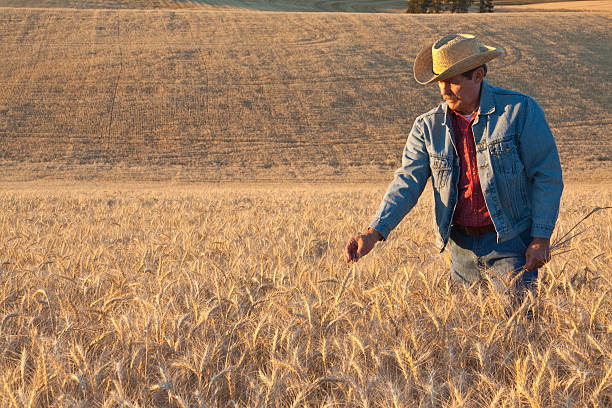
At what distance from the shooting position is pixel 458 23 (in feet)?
161

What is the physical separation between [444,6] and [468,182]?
82708 mm

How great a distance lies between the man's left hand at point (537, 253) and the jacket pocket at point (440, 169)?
63 centimetres

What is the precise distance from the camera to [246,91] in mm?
35062

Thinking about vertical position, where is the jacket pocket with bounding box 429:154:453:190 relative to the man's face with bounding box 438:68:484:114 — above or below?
below

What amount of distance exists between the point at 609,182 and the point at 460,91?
2274 centimetres

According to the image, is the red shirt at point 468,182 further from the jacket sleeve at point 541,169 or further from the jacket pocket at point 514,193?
the jacket sleeve at point 541,169

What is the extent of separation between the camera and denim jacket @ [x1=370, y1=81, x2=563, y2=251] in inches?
133

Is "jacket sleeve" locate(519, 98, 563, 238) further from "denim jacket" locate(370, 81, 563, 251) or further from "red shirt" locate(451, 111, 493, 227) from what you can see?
"red shirt" locate(451, 111, 493, 227)

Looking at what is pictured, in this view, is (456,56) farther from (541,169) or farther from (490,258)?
(490,258)

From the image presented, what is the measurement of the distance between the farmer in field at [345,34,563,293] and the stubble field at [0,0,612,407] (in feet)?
0.83

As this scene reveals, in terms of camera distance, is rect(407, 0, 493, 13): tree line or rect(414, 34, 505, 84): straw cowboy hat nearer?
rect(414, 34, 505, 84): straw cowboy hat

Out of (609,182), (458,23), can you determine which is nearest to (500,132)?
(609,182)

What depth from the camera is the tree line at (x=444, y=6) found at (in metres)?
76.7

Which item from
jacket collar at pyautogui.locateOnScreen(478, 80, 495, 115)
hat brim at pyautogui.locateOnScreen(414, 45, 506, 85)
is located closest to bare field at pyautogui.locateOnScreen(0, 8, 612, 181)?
hat brim at pyautogui.locateOnScreen(414, 45, 506, 85)
